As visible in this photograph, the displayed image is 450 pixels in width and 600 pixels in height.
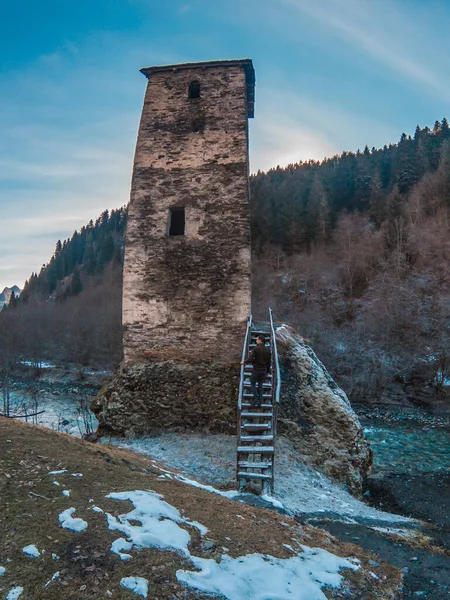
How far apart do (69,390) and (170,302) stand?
1028 inches

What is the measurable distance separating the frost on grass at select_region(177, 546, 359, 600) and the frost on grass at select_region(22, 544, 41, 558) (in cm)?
135

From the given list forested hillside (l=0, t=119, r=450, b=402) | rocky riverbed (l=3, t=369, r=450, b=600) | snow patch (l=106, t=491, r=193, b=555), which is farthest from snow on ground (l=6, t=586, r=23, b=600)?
forested hillside (l=0, t=119, r=450, b=402)

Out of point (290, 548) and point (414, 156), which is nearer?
point (290, 548)

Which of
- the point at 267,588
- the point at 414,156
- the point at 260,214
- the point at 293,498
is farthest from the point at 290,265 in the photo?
the point at 267,588

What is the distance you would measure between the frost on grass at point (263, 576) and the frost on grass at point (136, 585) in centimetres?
35

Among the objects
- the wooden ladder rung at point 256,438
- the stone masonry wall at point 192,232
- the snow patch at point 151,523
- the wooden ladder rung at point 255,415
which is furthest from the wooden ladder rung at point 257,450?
the stone masonry wall at point 192,232

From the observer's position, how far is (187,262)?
12352mm

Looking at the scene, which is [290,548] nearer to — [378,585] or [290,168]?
[378,585]

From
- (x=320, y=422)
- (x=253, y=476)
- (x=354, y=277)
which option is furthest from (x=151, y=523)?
(x=354, y=277)

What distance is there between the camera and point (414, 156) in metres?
63.3

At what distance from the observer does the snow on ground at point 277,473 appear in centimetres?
737

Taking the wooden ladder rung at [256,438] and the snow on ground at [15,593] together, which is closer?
the snow on ground at [15,593]

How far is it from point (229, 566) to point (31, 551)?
193cm

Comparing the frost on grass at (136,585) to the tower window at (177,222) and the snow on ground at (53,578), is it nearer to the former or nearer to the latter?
the snow on ground at (53,578)
